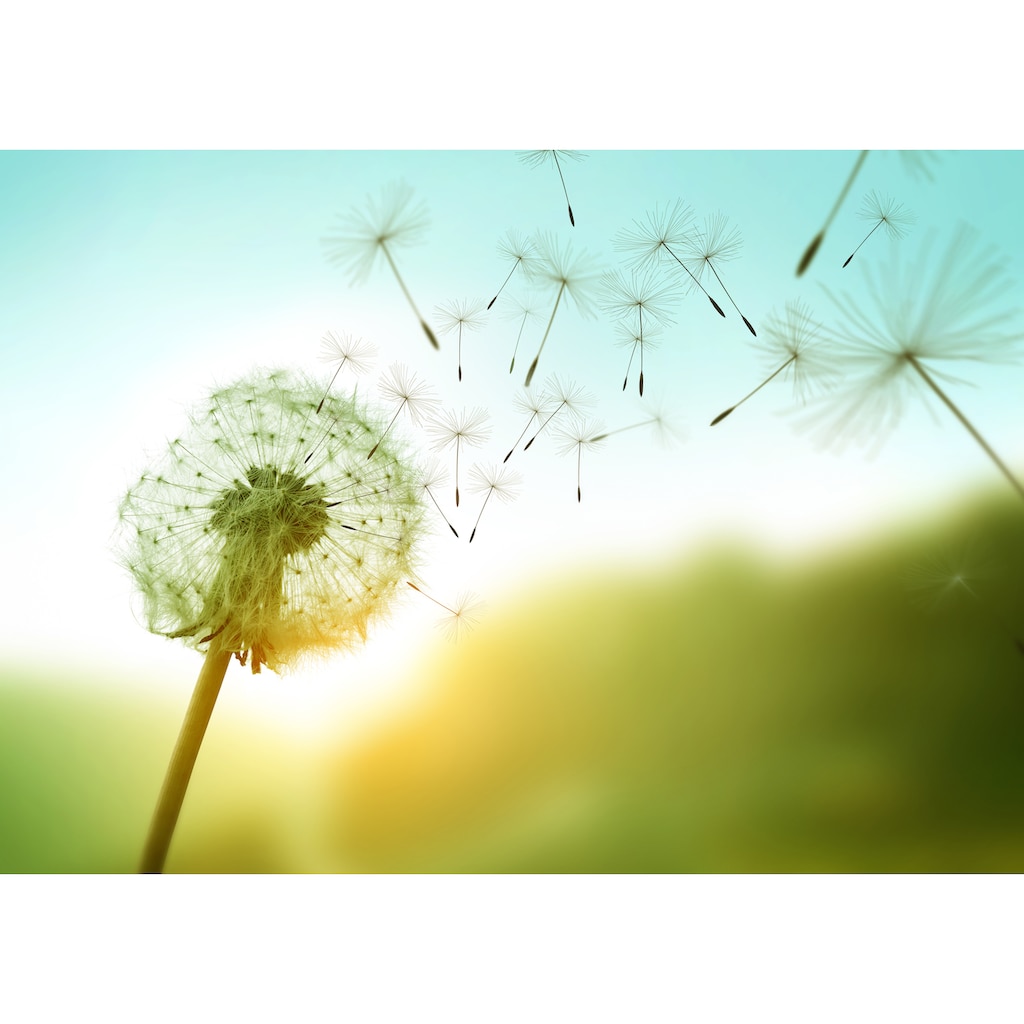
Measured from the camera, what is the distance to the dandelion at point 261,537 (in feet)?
3.25

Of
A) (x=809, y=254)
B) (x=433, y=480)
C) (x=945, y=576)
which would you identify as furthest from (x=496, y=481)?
(x=945, y=576)

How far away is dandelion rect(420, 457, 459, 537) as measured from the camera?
112 centimetres

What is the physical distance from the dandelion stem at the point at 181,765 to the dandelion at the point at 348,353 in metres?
0.53

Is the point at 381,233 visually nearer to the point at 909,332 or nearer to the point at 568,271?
the point at 568,271

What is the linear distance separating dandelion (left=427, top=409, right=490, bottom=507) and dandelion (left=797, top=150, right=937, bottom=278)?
631mm

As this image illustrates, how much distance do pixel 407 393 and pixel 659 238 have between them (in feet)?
1.79

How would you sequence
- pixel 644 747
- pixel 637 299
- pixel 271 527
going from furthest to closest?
pixel 637 299
pixel 644 747
pixel 271 527

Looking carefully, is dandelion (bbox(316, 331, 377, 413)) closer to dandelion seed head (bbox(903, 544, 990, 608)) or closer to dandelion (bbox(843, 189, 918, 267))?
dandelion (bbox(843, 189, 918, 267))

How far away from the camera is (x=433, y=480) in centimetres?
113
